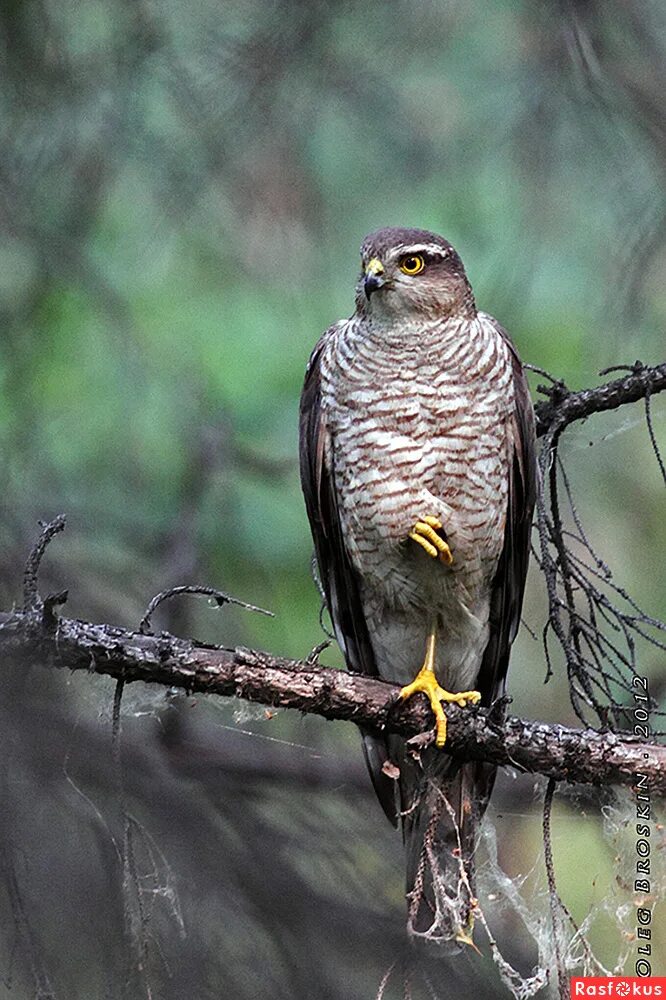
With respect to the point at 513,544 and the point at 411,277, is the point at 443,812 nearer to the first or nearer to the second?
the point at 513,544

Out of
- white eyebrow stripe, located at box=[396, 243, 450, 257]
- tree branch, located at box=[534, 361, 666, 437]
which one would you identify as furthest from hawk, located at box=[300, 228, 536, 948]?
tree branch, located at box=[534, 361, 666, 437]

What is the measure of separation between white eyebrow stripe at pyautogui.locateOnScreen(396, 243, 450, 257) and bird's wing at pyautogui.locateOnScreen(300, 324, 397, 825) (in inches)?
13.7

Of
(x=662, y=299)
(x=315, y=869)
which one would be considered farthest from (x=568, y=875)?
(x=662, y=299)

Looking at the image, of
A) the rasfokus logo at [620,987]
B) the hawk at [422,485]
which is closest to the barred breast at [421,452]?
the hawk at [422,485]

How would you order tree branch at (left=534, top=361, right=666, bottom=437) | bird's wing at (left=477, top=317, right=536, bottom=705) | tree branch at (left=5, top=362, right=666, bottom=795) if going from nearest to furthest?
1. tree branch at (left=5, top=362, right=666, bottom=795)
2. tree branch at (left=534, top=361, right=666, bottom=437)
3. bird's wing at (left=477, top=317, right=536, bottom=705)

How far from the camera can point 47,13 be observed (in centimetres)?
305

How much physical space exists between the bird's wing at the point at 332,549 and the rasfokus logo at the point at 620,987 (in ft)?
2.45

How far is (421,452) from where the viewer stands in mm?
3490

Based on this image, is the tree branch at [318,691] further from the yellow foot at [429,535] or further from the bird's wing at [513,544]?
the bird's wing at [513,544]

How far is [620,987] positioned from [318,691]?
1.00 meters

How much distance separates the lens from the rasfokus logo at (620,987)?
292cm

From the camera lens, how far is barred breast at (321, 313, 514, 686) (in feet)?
11.5

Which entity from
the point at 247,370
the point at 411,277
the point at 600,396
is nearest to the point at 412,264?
the point at 411,277

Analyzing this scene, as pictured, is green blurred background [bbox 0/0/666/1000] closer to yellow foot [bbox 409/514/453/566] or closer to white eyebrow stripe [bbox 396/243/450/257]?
white eyebrow stripe [bbox 396/243/450/257]
